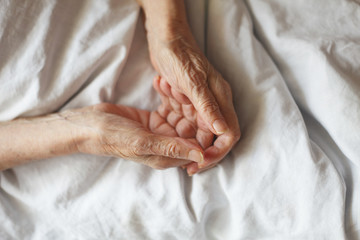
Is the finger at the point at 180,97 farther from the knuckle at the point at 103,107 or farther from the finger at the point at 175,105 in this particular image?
the knuckle at the point at 103,107

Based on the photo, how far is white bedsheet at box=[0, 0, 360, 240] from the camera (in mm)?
691

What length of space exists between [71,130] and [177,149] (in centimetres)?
31

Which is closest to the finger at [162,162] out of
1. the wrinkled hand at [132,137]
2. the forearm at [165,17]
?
the wrinkled hand at [132,137]

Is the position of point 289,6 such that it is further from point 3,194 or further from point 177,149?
point 3,194

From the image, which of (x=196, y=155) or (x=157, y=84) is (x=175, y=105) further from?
(x=196, y=155)

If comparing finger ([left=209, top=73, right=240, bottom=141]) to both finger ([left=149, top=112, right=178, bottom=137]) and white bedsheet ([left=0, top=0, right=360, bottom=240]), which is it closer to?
white bedsheet ([left=0, top=0, right=360, bottom=240])

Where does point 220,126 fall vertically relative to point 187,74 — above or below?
below

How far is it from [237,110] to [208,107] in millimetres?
153

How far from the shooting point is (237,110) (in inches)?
31.1

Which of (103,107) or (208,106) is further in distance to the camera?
(103,107)

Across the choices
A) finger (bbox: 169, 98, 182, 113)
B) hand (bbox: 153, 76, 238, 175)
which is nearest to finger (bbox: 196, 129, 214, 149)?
hand (bbox: 153, 76, 238, 175)

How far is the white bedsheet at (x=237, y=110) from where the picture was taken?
69 cm

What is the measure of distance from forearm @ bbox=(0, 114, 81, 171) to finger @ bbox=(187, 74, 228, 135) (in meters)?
0.34

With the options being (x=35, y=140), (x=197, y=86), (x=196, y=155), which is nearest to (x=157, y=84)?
(x=197, y=86)
